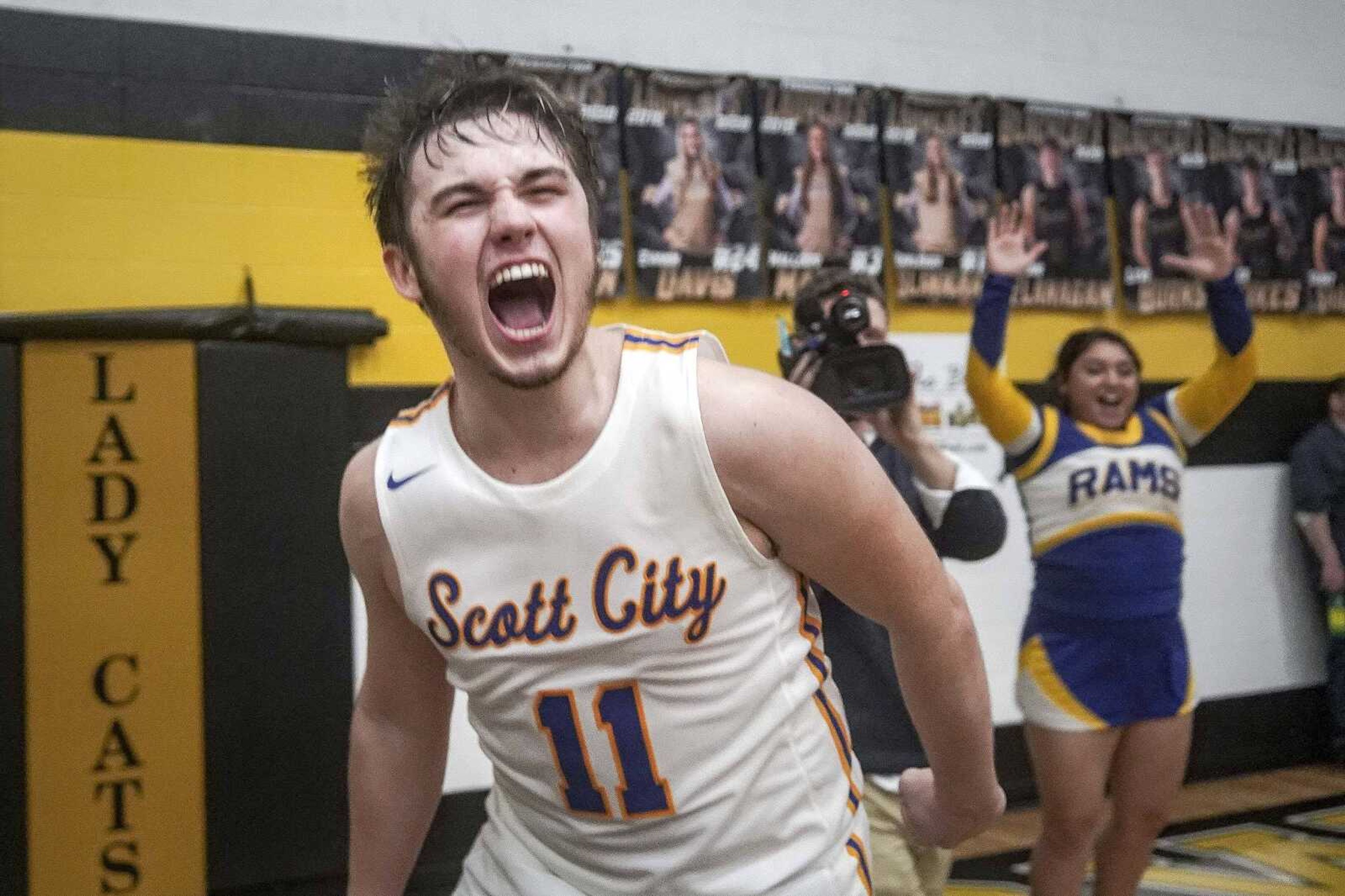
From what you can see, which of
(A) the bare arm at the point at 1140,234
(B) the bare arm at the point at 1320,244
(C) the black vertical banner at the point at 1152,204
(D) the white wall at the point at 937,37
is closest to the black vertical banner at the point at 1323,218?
(B) the bare arm at the point at 1320,244

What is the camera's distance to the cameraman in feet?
6.71

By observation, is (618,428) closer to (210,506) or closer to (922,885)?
(922,885)

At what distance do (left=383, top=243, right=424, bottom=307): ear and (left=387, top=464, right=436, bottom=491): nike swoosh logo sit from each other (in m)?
0.20

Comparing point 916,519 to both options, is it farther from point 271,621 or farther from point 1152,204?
point 1152,204

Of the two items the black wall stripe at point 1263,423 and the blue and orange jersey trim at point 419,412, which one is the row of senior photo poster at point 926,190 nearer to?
the black wall stripe at point 1263,423

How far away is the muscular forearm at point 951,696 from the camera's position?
130 cm

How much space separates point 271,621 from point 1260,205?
15.1ft

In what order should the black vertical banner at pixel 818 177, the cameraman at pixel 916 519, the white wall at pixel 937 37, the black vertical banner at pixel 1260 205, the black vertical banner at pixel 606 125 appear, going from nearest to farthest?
the cameraman at pixel 916 519
the white wall at pixel 937 37
the black vertical banner at pixel 606 125
the black vertical banner at pixel 818 177
the black vertical banner at pixel 1260 205

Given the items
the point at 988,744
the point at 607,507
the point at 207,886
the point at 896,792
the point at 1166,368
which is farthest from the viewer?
the point at 1166,368

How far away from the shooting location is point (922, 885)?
2.11m

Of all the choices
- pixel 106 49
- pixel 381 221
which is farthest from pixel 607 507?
pixel 106 49

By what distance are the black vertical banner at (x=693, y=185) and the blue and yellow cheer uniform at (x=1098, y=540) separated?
57.5 inches

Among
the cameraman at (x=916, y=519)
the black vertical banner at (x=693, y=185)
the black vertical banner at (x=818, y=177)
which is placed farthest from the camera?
the black vertical banner at (x=818, y=177)

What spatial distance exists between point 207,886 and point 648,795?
112 inches
